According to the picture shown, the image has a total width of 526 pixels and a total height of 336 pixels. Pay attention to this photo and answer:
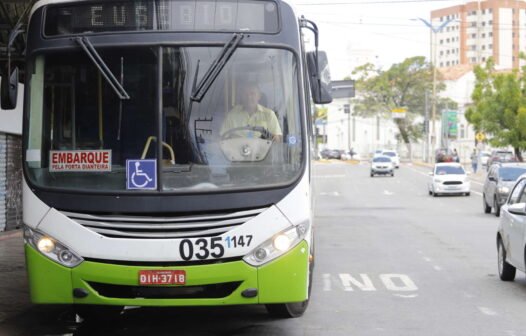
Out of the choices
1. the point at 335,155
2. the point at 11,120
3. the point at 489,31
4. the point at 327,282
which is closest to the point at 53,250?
the point at 327,282

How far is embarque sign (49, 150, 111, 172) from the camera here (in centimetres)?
778

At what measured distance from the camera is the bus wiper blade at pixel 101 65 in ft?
25.5

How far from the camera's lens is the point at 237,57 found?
7883mm

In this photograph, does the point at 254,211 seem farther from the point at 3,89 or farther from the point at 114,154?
the point at 3,89

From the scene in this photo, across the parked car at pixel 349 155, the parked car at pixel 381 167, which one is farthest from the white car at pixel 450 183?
the parked car at pixel 349 155

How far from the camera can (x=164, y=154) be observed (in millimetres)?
7645

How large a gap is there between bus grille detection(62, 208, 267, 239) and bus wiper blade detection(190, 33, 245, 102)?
3.37ft

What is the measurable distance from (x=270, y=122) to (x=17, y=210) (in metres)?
15.4

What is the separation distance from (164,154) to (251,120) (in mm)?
810

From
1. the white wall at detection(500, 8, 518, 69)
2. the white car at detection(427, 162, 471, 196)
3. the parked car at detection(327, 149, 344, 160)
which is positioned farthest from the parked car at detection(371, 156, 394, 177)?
the white wall at detection(500, 8, 518, 69)

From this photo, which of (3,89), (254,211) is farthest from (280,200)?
(3,89)

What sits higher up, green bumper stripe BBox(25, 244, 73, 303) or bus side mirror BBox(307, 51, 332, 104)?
bus side mirror BBox(307, 51, 332, 104)

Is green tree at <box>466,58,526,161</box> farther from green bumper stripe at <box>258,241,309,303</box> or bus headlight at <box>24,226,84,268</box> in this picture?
bus headlight at <box>24,226,84,268</box>

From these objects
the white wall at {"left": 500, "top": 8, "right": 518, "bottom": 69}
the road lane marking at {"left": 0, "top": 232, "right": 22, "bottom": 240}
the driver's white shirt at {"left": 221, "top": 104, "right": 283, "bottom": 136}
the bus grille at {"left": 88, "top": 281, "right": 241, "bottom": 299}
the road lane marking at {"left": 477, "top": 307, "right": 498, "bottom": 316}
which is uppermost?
the white wall at {"left": 500, "top": 8, "right": 518, "bottom": 69}
